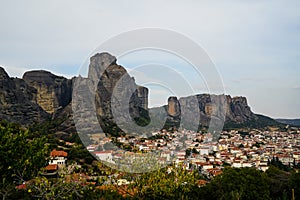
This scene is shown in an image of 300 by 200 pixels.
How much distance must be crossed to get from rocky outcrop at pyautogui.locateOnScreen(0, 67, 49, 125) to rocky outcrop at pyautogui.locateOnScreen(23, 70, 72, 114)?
1323mm

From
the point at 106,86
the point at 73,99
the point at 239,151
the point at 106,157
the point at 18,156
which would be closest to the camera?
the point at 106,157

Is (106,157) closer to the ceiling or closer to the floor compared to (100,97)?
closer to the floor

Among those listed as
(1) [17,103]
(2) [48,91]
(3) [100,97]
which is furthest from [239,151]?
(1) [17,103]

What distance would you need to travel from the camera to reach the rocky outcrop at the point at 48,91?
1505 inches

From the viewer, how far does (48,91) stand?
38.8m

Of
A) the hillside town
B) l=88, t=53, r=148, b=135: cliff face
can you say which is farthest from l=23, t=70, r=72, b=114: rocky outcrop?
the hillside town

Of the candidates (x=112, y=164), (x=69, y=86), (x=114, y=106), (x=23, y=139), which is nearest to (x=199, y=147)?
(x=69, y=86)

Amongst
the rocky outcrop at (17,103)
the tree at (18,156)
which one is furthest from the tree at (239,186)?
the rocky outcrop at (17,103)

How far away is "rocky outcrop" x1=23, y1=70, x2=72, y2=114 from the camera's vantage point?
→ 38.2m

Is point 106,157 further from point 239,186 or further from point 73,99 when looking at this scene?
point 73,99

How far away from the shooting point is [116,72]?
28703mm

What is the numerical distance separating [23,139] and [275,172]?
10.8 metres

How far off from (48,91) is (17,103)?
20.3 ft

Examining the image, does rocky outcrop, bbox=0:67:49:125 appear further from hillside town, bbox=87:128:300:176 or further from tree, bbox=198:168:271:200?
tree, bbox=198:168:271:200
